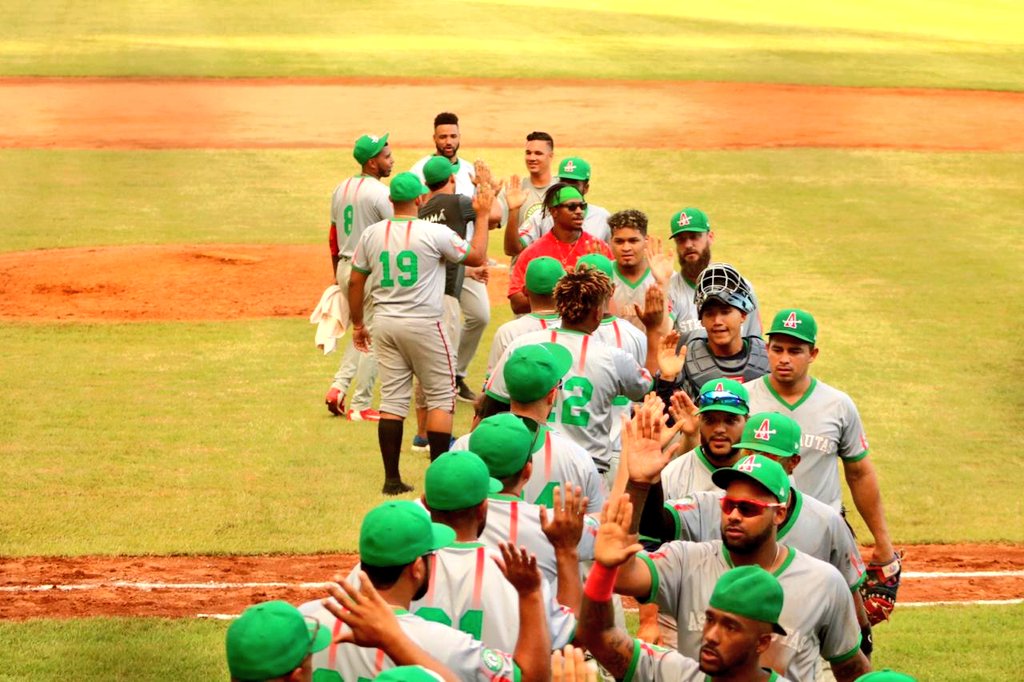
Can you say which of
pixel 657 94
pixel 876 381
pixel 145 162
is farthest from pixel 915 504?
pixel 657 94

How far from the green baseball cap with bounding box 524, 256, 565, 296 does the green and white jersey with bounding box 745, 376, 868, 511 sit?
1.42 metres

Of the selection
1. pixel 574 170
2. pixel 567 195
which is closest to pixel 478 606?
pixel 567 195

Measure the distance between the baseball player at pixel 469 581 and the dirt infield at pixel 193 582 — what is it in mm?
3505

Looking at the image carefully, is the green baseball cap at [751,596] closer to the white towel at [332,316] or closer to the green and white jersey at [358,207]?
the green and white jersey at [358,207]

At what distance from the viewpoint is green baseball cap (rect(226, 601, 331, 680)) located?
3.96m

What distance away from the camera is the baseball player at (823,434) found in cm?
679

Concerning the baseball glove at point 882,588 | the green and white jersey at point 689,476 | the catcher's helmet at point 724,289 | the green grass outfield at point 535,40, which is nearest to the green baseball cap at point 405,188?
the catcher's helmet at point 724,289

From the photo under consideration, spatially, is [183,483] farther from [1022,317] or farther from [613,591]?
[1022,317]

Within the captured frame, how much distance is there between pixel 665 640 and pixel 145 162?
1899cm

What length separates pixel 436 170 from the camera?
11.2 meters

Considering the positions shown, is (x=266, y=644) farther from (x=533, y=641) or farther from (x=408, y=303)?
(x=408, y=303)

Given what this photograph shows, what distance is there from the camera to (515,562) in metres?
4.65

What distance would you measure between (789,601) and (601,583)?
77 cm

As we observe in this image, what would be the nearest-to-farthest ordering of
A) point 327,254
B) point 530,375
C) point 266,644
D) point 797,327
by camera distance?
1. point 266,644
2. point 530,375
3. point 797,327
4. point 327,254
